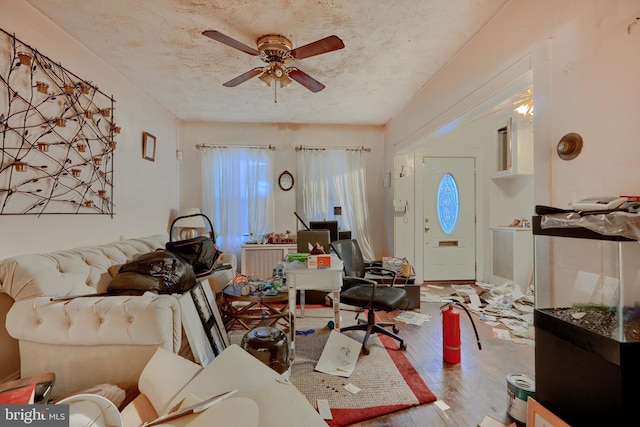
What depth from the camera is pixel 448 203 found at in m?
4.55

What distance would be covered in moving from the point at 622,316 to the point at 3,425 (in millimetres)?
2255

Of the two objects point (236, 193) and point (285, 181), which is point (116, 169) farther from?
point (285, 181)

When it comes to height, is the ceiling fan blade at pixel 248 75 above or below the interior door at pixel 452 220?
above

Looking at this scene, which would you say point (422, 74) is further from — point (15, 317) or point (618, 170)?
point (15, 317)

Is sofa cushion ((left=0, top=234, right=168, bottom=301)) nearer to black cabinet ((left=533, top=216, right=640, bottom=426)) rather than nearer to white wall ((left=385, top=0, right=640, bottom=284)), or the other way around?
black cabinet ((left=533, top=216, right=640, bottom=426))

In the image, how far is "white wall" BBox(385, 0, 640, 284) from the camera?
1.27 metres

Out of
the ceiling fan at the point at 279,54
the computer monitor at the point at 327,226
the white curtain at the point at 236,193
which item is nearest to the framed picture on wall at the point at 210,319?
the computer monitor at the point at 327,226

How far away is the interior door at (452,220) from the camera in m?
4.51

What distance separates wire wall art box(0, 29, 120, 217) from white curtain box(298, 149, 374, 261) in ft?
8.68

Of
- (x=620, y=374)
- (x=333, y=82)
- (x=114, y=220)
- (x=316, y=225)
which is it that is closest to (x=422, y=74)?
(x=333, y=82)

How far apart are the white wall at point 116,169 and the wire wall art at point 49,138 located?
0.27ft

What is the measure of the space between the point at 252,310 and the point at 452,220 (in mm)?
3389

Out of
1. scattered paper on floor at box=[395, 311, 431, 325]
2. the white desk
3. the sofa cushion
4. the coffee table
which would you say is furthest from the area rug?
the sofa cushion

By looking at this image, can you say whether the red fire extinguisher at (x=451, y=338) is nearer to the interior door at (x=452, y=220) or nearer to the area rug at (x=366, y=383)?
the area rug at (x=366, y=383)
